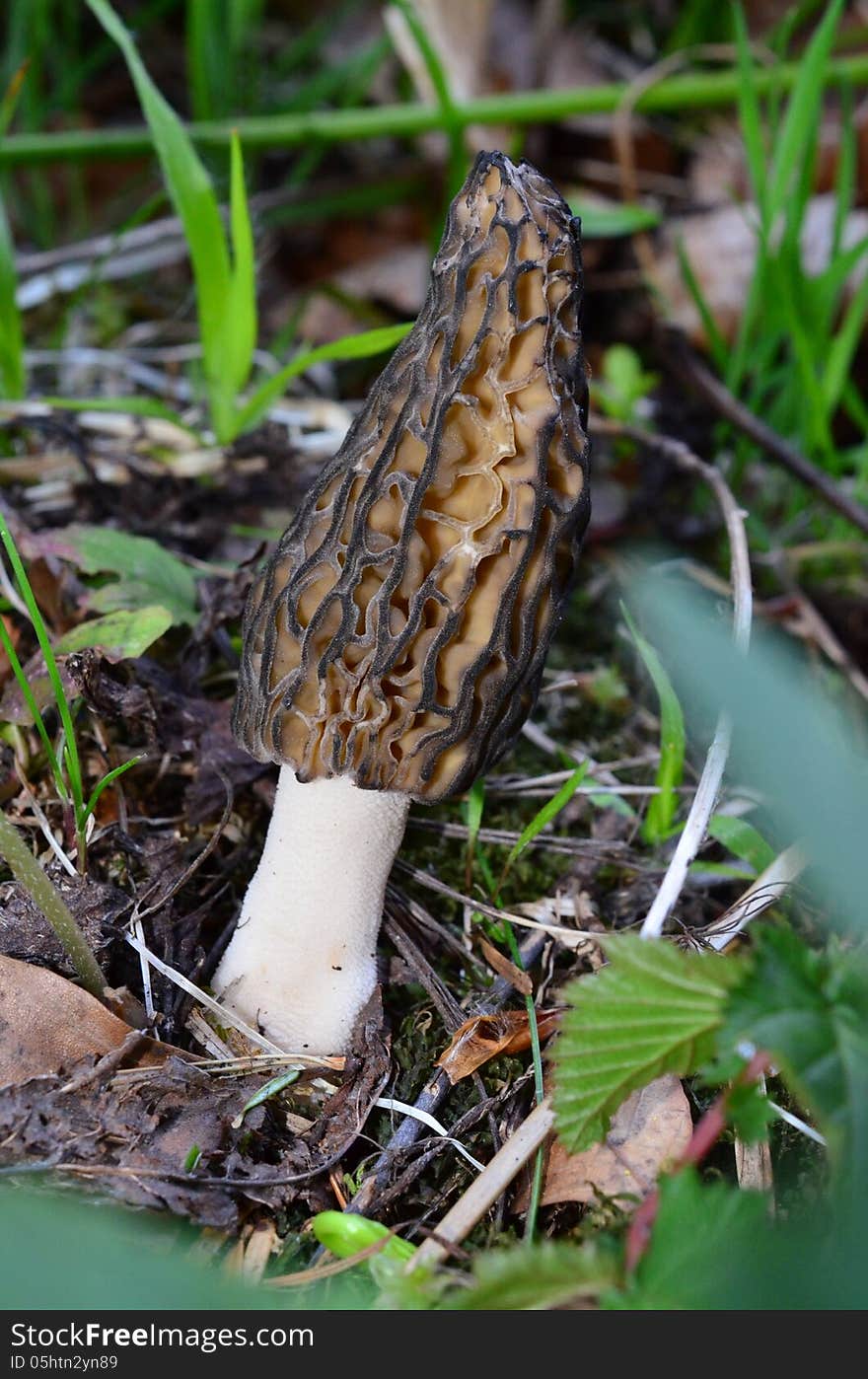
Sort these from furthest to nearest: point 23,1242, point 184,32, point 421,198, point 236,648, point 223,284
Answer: point 184,32
point 421,198
point 223,284
point 236,648
point 23,1242

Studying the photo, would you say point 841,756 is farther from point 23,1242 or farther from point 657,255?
point 657,255

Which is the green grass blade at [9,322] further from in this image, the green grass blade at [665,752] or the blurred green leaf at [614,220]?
the blurred green leaf at [614,220]

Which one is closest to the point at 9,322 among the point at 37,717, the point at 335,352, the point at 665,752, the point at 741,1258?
the point at 335,352

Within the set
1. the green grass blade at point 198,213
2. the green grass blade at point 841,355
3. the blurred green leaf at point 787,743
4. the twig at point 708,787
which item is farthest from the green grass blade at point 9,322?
the blurred green leaf at point 787,743

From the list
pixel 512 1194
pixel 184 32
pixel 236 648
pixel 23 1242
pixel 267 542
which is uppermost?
pixel 184 32

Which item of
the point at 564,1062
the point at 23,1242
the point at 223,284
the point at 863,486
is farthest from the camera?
the point at 863,486

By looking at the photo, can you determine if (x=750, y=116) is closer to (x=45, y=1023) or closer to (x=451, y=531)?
(x=451, y=531)
